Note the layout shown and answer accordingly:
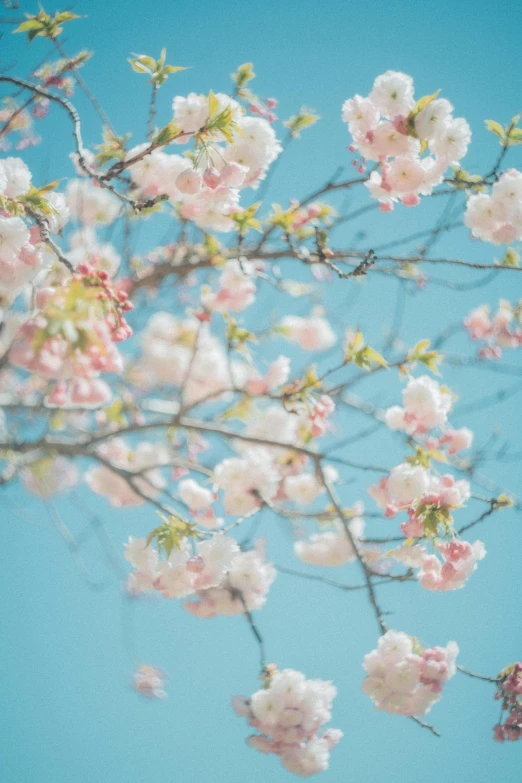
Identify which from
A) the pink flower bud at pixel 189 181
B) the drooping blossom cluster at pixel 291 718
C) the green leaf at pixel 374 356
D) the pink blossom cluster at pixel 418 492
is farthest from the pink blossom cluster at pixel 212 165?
the drooping blossom cluster at pixel 291 718

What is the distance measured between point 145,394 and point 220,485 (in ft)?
6.54

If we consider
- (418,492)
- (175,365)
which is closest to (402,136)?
(418,492)

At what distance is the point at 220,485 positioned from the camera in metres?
2.87

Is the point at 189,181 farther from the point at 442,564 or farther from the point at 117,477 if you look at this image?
the point at 117,477

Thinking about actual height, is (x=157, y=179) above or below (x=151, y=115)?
above

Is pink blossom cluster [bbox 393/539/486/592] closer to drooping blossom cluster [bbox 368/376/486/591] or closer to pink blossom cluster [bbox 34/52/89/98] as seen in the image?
drooping blossom cluster [bbox 368/376/486/591]

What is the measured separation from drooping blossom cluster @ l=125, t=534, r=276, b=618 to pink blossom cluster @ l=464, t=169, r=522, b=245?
2.12m

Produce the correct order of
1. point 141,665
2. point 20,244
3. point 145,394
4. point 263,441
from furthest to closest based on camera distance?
point 145,394, point 141,665, point 263,441, point 20,244

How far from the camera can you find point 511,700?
7.84 ft

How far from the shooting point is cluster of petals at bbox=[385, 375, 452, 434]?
281 centimetres

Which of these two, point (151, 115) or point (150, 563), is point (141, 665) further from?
point (151, 115)

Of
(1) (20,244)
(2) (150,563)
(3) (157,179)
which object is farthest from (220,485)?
(3) (157,179)

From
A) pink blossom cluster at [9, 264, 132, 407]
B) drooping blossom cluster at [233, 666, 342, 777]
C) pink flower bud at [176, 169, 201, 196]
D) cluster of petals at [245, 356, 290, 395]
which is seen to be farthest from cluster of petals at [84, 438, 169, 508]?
pink blossom cluster at [9, 264, 132, 407]

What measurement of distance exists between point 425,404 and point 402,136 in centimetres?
136
